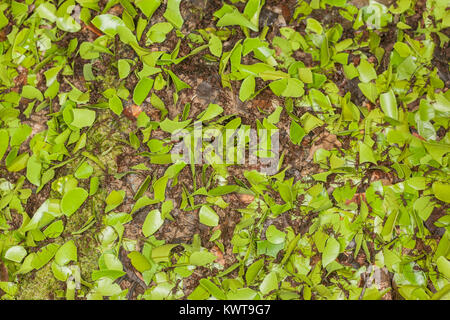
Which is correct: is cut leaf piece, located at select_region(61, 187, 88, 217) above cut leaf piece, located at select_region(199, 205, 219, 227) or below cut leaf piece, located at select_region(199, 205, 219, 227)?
above

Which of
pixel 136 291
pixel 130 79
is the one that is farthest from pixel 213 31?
pixel 136 291

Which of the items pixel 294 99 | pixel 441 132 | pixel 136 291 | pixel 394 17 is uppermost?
pixel 394 17

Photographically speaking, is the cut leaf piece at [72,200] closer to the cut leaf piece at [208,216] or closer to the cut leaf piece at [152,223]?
the cut leaf piece at [152,223]

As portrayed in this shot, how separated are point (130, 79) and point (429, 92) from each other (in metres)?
0.86

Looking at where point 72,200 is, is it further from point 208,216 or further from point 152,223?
point 208,216

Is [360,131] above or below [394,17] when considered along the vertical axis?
below

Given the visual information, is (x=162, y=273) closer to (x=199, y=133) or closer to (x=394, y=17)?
(x=199, y=133)

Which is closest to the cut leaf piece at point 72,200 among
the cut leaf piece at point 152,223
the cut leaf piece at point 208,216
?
the cut leaf piece at point 152,223

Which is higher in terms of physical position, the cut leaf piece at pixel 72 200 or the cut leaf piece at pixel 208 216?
the cut leaf piece at pixel 72 200

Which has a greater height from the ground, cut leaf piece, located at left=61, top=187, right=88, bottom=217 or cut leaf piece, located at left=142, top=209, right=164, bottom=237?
cut leaf piece, located at left=61, top=187, right=88, bottom=217

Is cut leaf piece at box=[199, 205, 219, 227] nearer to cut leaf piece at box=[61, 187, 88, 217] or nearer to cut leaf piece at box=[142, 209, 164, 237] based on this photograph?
cut leaf piece at box=[142, 209, 164, 237]

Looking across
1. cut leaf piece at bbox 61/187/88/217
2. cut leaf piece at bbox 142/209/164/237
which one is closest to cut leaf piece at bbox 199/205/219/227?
A: cut leaf piece at bbox 142/209/164/237

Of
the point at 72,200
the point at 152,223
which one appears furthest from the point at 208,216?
the point at 72,200

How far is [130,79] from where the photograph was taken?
1.19m
